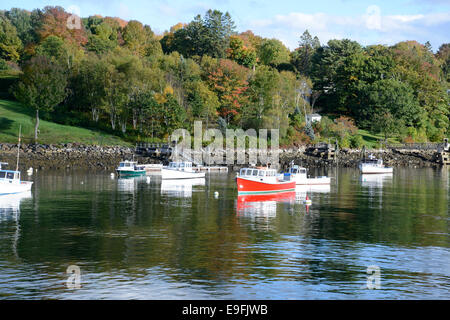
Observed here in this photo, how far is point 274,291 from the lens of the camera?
30188mm

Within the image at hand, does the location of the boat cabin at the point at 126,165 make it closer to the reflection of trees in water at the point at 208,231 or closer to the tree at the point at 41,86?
the reflection of trees in water at the point at 208,231

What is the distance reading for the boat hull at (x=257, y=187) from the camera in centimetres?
7056

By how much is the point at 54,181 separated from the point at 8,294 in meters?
58.8

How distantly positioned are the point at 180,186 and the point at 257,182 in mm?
20861

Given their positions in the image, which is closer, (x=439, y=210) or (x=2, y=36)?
(x=439, y=210)

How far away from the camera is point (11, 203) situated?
6159 centimetres

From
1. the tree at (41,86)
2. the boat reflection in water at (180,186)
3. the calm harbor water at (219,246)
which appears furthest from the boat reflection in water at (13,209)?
the tree at (41,86)

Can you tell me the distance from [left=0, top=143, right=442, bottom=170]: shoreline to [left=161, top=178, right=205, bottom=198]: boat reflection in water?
23.1 meters

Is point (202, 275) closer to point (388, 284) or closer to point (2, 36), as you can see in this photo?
point (388, 284)

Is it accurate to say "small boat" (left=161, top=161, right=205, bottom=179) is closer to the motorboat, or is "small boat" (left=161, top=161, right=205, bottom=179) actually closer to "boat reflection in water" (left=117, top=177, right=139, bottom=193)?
"boat reflection in water" (left=117, top=177, right=139, bottom=193)

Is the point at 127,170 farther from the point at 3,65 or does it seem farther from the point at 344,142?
the point at 3,65

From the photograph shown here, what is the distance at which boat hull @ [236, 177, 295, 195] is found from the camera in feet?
232

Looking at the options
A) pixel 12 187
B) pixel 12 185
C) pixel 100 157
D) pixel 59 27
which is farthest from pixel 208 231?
pixel 59 27
